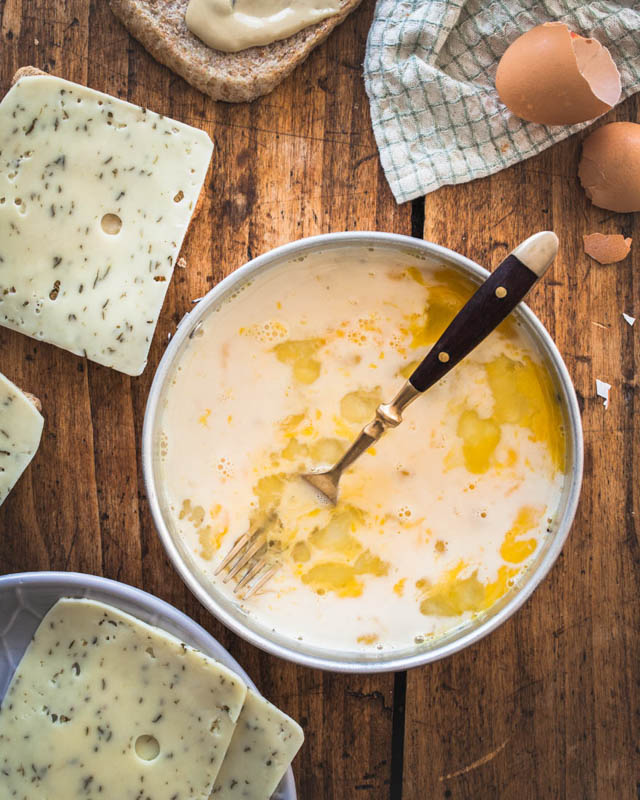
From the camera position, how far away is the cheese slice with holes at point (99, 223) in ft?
3.76

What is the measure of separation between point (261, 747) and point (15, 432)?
63cm

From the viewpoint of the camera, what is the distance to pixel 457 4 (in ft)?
3.95

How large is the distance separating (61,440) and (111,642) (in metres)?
0.34

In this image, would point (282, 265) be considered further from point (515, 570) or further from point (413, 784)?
point (413, 784)

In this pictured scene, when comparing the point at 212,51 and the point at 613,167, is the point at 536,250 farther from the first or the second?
the point at 212,51

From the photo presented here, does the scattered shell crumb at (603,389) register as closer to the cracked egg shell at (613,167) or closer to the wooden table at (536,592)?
the wooden table at (536,592)

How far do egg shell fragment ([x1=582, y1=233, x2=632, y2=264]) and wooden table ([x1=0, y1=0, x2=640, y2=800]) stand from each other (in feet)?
0.05

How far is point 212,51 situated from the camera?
120 centimetres

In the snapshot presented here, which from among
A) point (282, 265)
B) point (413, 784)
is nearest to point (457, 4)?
point (282, 265)

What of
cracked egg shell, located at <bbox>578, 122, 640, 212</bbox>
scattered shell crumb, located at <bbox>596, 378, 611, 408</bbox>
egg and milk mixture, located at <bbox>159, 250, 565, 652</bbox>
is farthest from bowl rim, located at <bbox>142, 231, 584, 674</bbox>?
cracked egg shell, located at <bbox>578, 122, 640, 212</bbox>

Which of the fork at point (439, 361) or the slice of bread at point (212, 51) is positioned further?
the slice of bread at point (212, 51)

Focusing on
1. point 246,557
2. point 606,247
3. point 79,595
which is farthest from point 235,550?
point 606,247

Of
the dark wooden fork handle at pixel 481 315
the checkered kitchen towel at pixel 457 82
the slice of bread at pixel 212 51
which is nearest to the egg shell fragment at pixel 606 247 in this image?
the checkered kitchen towel at pixel 457 82

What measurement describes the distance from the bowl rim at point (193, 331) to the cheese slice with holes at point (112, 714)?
93 mm
